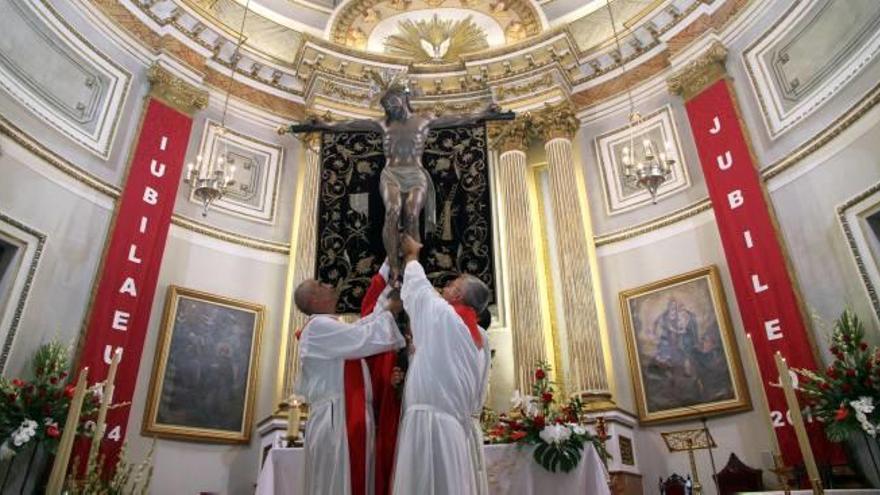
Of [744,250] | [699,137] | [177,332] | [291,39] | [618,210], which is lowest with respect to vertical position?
[177,332]

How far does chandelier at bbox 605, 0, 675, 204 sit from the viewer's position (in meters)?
7.76

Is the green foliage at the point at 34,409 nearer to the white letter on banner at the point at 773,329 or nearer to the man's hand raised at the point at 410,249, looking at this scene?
the man's hand raised at the point at 410,249

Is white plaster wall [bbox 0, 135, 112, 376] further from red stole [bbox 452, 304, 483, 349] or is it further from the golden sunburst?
the golden sunburst

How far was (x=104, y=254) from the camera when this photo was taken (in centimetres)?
762

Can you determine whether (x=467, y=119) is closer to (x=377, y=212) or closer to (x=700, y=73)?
(x=377, y=212)

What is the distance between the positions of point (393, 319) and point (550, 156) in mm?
6984

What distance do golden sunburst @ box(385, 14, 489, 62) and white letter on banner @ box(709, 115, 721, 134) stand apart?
185 inches

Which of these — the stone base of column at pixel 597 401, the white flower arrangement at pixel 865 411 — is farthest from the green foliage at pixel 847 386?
the stone base of column at pixel 597 401

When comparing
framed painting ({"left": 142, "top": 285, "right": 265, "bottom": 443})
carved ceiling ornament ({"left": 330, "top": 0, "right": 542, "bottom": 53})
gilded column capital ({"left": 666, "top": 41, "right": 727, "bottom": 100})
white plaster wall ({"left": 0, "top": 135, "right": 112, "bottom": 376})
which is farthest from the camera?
carved ceiling ornament ({"left": 330, "top": 0, "right": 542, "bottom": 53})

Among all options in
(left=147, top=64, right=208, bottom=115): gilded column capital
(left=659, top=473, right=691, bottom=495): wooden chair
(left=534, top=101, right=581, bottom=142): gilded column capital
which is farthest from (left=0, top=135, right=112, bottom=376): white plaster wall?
(left=659, top=473, right=691, bottom=495): wooden chair

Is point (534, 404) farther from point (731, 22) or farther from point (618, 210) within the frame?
point (731, 22)

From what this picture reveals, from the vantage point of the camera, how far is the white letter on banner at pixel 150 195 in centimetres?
827

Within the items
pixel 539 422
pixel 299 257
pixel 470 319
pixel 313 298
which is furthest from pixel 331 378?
pixel 299 257

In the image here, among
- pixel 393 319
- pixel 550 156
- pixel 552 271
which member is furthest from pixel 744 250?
pixel 393 319
